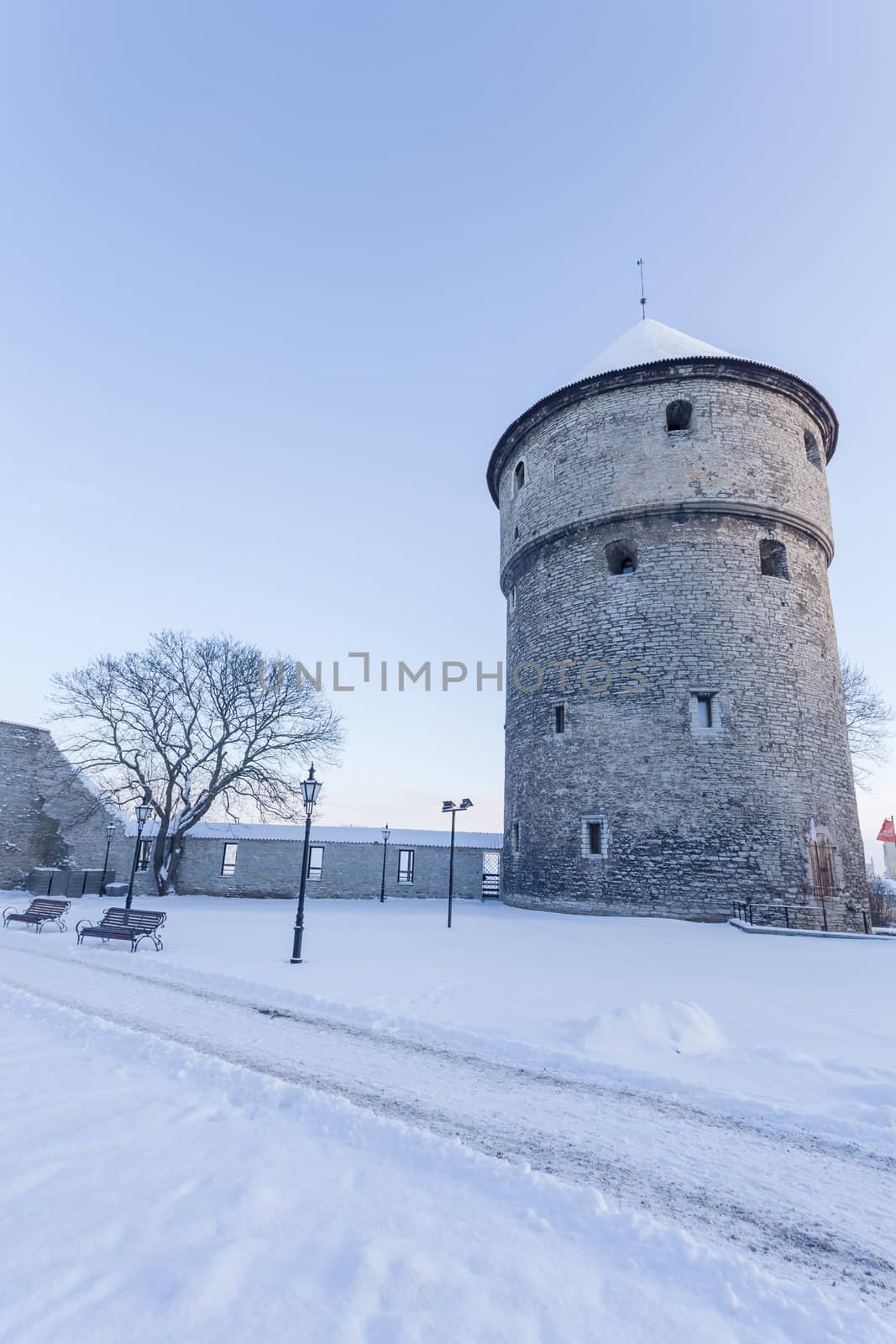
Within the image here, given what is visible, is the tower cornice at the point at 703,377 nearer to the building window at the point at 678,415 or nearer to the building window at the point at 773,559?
the building window at the point at 678,415

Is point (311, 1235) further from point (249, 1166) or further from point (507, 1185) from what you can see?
point (507, 1185)

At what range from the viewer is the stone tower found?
50.1 feet

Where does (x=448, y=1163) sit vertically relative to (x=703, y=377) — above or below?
below

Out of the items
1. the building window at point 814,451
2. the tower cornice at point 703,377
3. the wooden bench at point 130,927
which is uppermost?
the tower cornice at point 703,377

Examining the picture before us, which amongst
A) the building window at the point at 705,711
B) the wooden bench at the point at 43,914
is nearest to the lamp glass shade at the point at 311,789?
the wooden bench at the point at 43,914

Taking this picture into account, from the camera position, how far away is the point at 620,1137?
4.08 metres

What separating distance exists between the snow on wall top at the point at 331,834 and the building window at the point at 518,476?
14.3 metres

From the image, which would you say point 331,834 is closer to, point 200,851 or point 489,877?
point 200,851

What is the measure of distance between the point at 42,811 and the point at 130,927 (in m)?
15.6

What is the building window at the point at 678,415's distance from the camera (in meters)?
17.9

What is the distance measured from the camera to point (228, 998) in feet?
24.7

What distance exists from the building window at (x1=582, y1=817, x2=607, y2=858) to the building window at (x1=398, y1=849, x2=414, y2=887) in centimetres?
1247

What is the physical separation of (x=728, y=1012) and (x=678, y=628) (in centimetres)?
1104

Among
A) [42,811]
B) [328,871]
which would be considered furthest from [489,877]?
[42,811]
